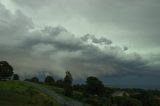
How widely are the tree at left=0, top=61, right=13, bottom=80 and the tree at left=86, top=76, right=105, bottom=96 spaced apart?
126 feet

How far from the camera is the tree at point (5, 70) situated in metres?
166

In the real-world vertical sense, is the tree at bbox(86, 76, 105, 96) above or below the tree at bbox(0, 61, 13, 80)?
below

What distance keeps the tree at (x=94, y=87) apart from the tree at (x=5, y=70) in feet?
126

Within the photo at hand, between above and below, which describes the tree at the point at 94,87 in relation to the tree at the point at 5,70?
below

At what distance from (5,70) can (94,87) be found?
43.6 m

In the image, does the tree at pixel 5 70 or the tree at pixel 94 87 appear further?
the tree at pixel 5 70

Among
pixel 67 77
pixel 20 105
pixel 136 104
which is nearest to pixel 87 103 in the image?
pixel 136 104

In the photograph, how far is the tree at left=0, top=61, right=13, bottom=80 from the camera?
16605cm

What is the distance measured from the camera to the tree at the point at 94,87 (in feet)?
532

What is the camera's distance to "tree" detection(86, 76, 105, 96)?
162188mm

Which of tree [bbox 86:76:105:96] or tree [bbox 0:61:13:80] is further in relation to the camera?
tree [bbox 0:61:13:80]

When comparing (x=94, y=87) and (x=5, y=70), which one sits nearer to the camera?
(x=94, y=87)

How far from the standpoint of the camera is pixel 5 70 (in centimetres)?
16788

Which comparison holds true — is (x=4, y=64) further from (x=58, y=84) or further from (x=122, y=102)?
(x=122, y=102)
